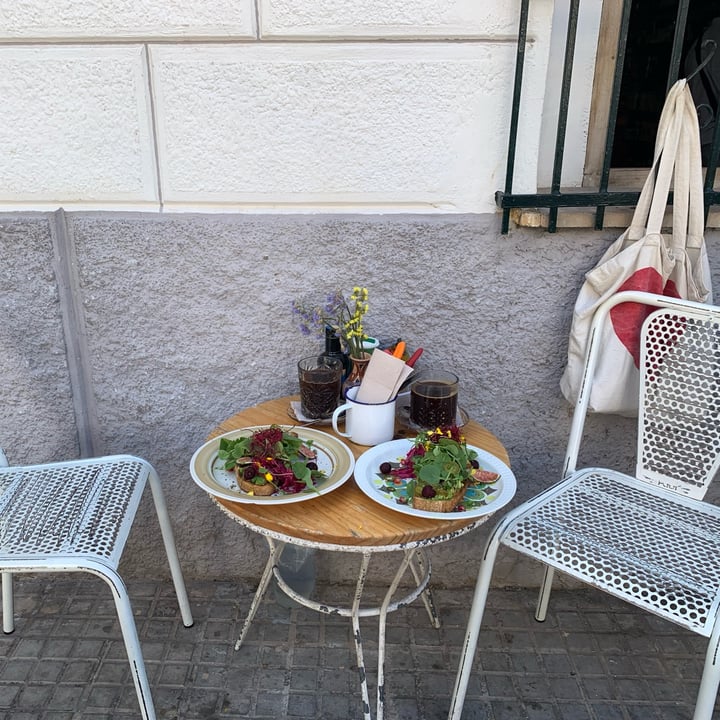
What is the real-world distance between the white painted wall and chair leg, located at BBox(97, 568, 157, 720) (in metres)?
1.25

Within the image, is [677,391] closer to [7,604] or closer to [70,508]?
[70,508]

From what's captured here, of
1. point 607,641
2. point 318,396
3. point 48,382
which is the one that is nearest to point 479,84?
point 318,396

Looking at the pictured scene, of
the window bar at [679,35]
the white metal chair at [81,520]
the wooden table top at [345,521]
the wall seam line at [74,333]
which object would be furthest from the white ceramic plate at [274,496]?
the window bar at [679,35]

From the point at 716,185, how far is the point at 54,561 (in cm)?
253

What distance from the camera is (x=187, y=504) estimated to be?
8.55 feet

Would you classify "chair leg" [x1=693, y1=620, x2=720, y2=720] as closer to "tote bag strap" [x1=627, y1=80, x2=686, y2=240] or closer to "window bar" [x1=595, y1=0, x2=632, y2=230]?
"tote bag strap" [x1=627, y1=80, x2=686, y2=240]

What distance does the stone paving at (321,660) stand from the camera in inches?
84.4

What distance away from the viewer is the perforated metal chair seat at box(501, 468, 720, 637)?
Answer: 159 cm

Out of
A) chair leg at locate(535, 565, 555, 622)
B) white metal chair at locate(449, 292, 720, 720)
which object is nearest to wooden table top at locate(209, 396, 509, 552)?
white metal chair at locate(449, 292, 720, 720)

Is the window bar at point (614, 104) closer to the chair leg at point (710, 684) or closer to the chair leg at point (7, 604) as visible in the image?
the chair leg at point (710, 684)

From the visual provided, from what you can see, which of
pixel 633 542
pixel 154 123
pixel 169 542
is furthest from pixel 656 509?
pixel 154 123

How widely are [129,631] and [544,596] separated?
5.04 feet

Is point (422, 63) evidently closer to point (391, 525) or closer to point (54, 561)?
point (391, 525)

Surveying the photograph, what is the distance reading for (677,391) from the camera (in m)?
2.04
